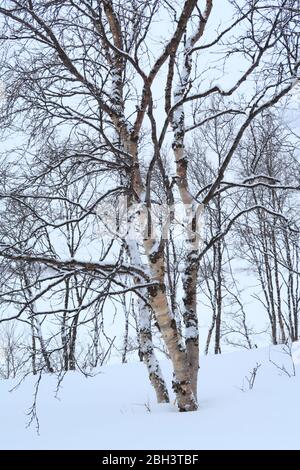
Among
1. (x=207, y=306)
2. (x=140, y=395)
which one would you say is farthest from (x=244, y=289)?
(x=140, y=395)

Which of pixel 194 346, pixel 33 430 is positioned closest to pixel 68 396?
pixel 33 430

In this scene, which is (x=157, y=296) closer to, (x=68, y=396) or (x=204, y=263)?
(x=68, y=396)

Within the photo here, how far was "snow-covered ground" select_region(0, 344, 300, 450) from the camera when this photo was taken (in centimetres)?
333

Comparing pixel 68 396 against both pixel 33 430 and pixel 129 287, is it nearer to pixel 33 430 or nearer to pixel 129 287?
pixel 33 430

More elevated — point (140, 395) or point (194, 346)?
point (194, 346)

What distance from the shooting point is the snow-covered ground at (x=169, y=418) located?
333 centimetres

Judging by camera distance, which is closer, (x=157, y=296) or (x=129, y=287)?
(x=129, y=287)

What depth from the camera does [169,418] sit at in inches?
170
